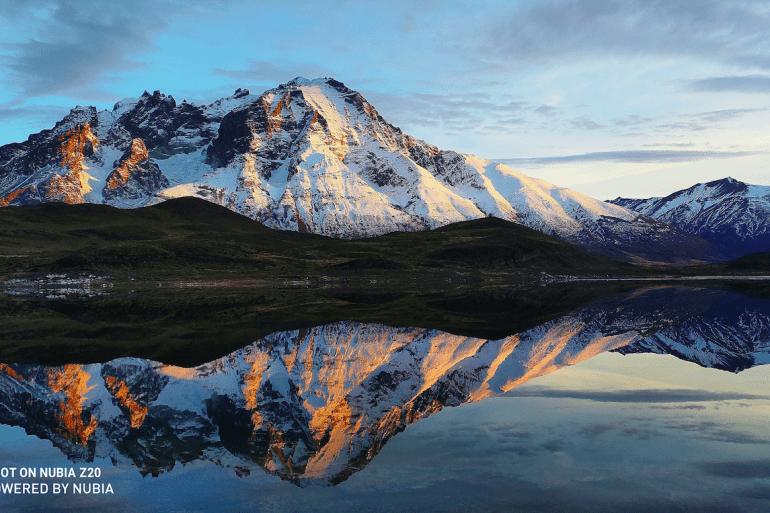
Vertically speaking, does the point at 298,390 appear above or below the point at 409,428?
above

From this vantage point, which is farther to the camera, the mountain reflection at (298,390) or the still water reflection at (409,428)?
the mountain reflection at (298,390)

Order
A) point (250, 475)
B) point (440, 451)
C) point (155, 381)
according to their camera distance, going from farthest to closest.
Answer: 1. point (155, 381)
2. point (440, 451)
3. point (250, 475)

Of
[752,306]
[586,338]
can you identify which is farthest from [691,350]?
[752,306]

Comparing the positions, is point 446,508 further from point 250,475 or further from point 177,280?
point 177,280

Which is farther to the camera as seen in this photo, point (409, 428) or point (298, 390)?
point (298, 390)
